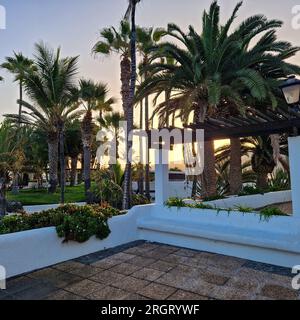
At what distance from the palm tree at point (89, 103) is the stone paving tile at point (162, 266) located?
1071cm

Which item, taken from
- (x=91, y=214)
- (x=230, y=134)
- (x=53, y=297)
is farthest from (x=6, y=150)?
(x=230, y=134)

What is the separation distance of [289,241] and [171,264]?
7.42 feet

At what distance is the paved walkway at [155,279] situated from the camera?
4062 mm

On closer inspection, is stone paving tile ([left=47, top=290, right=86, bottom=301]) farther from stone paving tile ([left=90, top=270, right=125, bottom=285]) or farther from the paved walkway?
stone paving tile ([left=90, top=270, right=125, bottom=285])

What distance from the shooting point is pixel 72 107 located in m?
17.8

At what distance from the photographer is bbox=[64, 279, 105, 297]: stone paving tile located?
4.20 m

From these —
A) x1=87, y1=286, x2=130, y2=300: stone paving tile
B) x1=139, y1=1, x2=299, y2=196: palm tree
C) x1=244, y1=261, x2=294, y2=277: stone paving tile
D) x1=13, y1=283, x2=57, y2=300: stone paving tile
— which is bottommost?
x1=13, y1=283, x2=57, y2=300: stone paving tile

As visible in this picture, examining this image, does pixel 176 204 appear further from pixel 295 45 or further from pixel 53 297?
pixel 295 45

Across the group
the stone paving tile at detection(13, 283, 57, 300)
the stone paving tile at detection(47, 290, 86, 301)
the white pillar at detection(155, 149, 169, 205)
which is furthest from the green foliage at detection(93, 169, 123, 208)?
the stone paving tile at detection(47, 290, 86, 301)

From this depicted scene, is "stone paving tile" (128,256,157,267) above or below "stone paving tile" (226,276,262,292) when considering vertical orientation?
below

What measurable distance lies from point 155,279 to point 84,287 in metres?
1.17

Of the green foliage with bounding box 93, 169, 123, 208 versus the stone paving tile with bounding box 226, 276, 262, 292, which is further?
the green foliage with bounding box 93, 169, 123, 208

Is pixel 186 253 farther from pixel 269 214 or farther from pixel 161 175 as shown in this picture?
pixel 161 175
